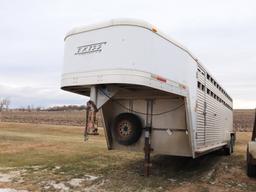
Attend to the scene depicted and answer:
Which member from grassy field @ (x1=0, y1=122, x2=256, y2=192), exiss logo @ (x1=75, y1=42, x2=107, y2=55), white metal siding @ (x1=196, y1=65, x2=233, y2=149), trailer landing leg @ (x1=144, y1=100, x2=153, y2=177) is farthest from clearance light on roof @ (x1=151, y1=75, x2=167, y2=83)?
grassy field @ (x1=0, y1=122, x2=256, y2=192)

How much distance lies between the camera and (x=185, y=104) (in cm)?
654

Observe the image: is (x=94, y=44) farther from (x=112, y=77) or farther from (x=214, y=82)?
(x=214, y=82)

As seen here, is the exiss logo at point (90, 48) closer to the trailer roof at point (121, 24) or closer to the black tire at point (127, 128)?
the trailer roof at point (121, 24)

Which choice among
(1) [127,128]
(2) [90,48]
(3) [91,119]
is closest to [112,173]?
(1) [127,128]

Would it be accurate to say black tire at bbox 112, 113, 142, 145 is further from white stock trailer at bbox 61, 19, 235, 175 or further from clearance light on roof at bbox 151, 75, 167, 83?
clearance light on roof at bbox 151, 75, 167, 83

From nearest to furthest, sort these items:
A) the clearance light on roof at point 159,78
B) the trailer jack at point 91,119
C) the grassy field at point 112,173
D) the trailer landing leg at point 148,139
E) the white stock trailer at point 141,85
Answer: the white stock trailer at point 141,85, the clearance light on roof at point 159,78, the trailer jack at point 91,119, the grassy field at point 112,173, the trailer landing leg at point 148,139

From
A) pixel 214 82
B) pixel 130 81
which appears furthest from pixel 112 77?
pixel 214 82

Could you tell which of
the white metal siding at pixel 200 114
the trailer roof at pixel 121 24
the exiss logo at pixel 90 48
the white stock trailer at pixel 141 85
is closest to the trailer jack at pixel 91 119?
the white stock trailer at pixel 141 85

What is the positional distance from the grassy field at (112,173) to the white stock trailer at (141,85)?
0.69m

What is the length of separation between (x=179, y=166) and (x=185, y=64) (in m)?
3.56

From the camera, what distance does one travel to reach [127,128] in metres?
7.55

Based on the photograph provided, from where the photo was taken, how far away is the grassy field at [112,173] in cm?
649

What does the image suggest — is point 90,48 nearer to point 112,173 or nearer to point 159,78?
point 159,78

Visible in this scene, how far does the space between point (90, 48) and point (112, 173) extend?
3.39 metres
